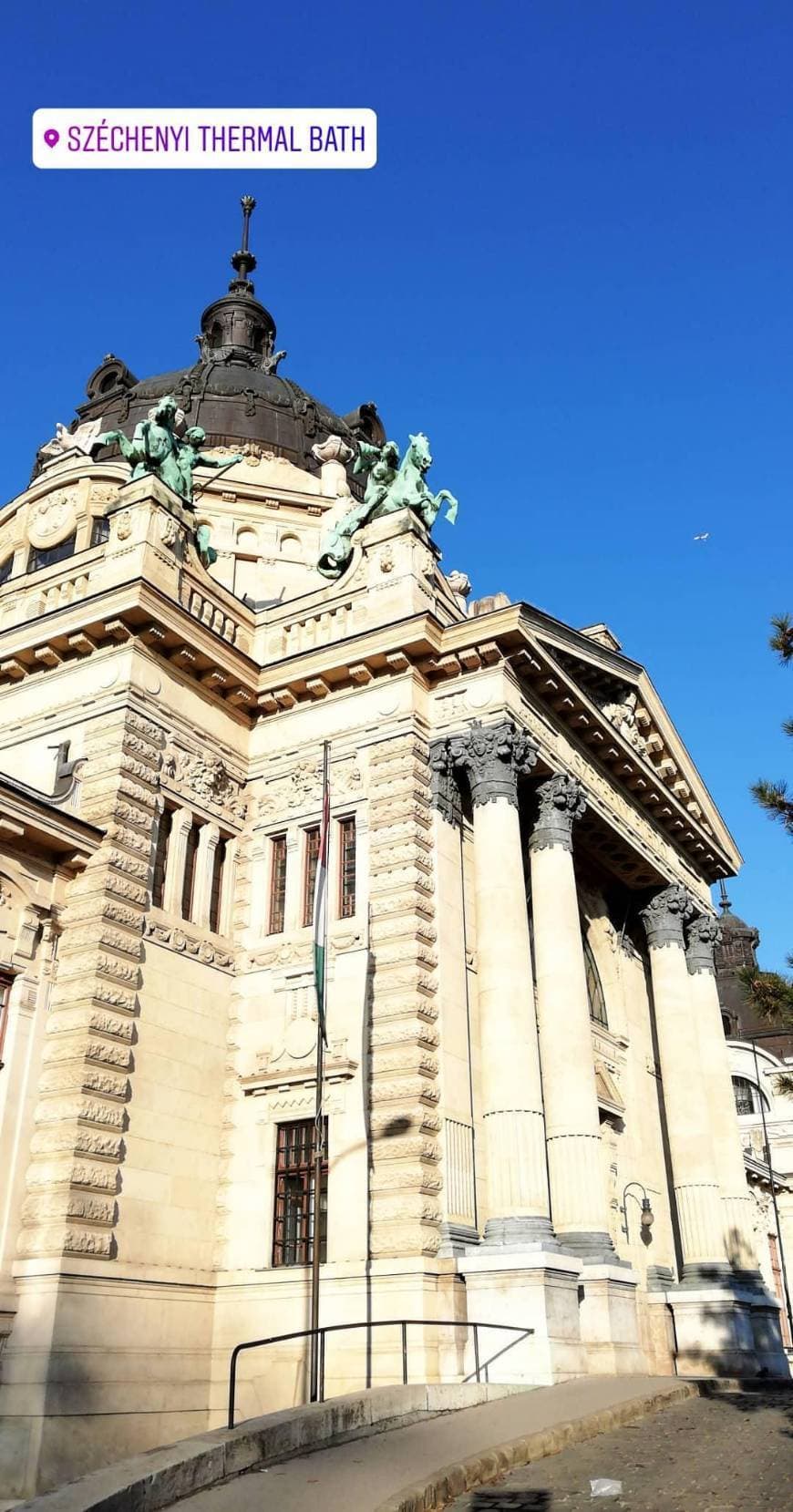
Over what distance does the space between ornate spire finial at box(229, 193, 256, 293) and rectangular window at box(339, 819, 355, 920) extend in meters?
37.3

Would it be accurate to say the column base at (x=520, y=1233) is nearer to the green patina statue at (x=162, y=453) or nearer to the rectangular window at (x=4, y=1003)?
the rectangular window at (x=4, y=1003)

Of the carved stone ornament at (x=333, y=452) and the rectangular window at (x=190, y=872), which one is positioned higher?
the carved stone ornament at (x=333, y=452)

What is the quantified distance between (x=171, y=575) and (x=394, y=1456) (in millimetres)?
16141

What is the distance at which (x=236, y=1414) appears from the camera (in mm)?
19312

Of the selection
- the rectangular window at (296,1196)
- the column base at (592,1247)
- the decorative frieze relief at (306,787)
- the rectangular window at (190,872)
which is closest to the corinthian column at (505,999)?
the column base at (592,1247)

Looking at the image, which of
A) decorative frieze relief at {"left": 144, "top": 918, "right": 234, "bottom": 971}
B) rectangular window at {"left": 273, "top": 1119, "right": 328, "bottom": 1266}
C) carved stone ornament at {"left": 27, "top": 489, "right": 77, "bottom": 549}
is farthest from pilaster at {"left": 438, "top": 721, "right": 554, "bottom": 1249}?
carved stone ornament at {"left": 27, "top": 489, "right": 77, "bottom": 549}

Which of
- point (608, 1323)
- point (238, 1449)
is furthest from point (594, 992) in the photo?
point (238, 1449)

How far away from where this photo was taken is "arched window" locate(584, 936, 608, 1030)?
1164 inches

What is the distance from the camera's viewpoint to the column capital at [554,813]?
2536cm

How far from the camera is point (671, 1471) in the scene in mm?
12906

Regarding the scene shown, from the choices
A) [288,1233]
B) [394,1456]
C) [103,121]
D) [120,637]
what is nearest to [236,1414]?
[288,1233]

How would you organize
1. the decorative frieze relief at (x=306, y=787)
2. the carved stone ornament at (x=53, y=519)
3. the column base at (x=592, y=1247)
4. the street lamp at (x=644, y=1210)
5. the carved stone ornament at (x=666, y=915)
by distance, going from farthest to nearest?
the carved stone ornament at (x=53, y=519), the carved stone ornament at (x=666, y=915), the street lamp at (x=644, y=1210), the decorative frieze relief at (x=306, y=787), the column base at (x=592, y=1247)

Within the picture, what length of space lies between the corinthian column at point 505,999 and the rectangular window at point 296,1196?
271cm

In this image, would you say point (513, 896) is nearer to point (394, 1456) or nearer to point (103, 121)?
point (394, 1456)
